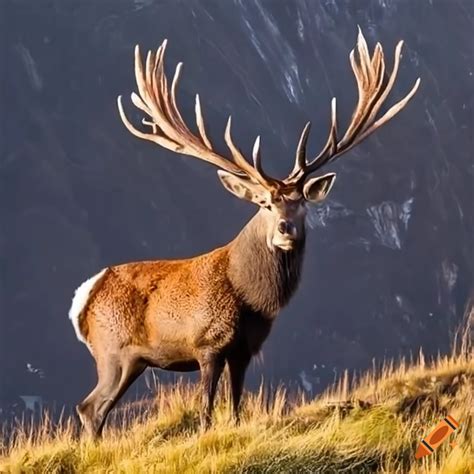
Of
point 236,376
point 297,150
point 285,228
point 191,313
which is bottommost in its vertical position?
point 236,376

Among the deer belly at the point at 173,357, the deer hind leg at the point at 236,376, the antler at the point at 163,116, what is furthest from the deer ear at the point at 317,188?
the deer belly at the point at 173,357

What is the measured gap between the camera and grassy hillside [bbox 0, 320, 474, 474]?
22.1ft

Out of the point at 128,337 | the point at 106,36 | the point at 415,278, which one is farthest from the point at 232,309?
the point at 106,36

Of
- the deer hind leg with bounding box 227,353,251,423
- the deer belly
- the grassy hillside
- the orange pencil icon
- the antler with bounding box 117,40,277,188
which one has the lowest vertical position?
the orange pencil icon

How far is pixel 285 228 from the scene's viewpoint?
7.03 metres

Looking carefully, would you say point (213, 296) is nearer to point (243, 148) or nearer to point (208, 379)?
point (208, 379)

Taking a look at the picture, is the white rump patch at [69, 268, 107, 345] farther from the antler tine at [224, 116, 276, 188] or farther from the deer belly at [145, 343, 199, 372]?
the antler tine at [224, 116, 276, 188]

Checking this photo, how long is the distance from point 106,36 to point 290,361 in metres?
5.22

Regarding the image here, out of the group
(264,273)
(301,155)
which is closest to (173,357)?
(264,273)

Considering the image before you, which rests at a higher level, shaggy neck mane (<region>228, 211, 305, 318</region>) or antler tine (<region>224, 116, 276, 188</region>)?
antler tine (<region>224, 116, 276, 188</region>)

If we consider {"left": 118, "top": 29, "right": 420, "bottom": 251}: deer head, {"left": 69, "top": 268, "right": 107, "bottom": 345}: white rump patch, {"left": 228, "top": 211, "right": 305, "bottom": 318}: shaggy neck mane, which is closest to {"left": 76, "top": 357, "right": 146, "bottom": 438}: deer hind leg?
{"left": 69, "top": 268, "right": 107, "bottom": 345}: white rump patch

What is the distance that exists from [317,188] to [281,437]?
4.35ft

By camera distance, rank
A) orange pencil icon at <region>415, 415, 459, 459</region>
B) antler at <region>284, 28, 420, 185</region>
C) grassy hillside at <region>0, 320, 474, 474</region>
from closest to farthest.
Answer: grassy hillside at <region>0, 320, 474, 474</region> < orange pencil icon at <region>415, 415, 459, 459</region> < antler at <region>284, 28, 420, 185</region>

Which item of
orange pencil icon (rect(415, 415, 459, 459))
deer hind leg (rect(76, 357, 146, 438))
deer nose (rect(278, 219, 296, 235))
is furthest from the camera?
deer hind leg (rect(76, 357, 146, 438))
